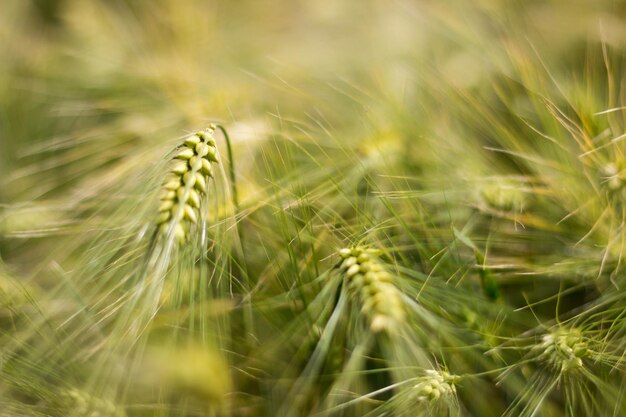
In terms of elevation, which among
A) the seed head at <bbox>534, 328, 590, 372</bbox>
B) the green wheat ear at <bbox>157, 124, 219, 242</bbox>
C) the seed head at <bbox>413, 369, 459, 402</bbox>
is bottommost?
the seed head at <bbox>534, 328, 590, 372</bbox>

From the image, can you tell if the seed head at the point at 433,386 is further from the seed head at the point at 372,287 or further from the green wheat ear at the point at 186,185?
the green wheat ear at the point at 186,185

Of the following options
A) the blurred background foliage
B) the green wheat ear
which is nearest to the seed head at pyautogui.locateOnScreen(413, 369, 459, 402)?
the blurred background foliage

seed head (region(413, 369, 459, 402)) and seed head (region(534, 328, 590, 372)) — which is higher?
seed head (region(413, 369, 459, 402))

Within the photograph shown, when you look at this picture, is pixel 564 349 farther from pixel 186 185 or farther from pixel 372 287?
pixel 186 185

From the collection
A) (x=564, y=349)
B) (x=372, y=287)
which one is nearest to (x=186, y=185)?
(x=372, y=287)

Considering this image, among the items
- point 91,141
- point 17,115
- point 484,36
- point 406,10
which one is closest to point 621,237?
point 484,36

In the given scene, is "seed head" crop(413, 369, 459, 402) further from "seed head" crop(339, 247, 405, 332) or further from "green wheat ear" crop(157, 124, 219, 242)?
"green wheat ear" crop(157, 124, 219, 242)
